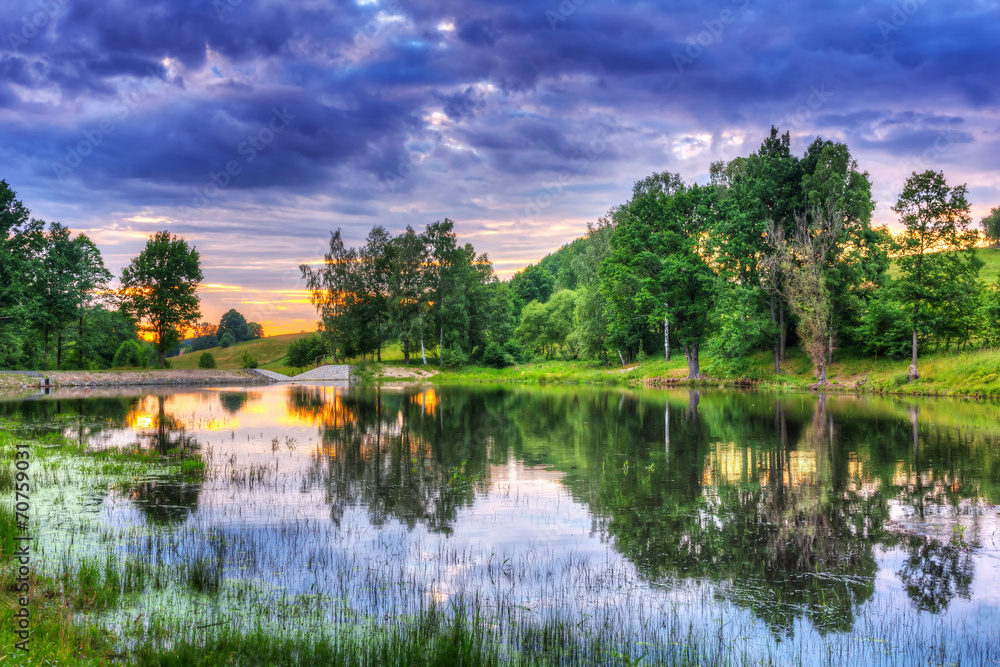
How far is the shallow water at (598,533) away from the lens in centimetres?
745

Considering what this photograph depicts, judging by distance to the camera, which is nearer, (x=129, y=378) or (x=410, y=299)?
(x=129, y=378)

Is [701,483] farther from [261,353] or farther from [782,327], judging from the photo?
Result: [261,353]

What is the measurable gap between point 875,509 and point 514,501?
7.67 metres

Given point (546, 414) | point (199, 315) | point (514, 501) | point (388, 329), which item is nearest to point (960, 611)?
point (514, 501)

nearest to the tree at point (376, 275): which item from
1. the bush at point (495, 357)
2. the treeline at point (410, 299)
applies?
the treeline at point (410, 299)

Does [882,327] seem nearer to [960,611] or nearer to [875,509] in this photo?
[875,509]

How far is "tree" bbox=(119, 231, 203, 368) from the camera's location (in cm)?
8000

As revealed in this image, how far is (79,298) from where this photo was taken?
66438 millimetres

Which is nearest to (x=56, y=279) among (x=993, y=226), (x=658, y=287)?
(x=658, y=287)

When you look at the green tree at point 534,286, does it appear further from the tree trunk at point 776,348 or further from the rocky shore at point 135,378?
the tree trunk at point 776,348

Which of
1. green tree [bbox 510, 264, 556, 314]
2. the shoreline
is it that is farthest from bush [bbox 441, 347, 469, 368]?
green tree [bbox 510, 264, 556, 314]

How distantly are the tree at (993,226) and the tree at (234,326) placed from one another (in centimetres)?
17201

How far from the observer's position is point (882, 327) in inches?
1976

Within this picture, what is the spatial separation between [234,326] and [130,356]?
91602mm
